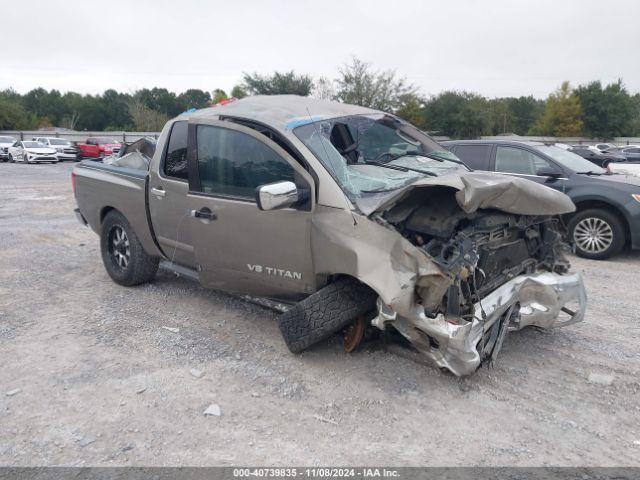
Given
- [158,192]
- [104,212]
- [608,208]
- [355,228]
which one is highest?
[158,192]

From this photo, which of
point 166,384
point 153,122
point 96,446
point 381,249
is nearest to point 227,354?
point 166,384

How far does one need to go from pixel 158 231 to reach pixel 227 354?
155 cm

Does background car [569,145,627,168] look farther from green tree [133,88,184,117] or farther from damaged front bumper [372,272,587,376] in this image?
green tree [133,88,184,117]

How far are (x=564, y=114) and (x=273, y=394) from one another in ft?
177

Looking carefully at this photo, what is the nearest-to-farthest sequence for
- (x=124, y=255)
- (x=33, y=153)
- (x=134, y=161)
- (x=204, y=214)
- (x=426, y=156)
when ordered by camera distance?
(x=204, y=214) < (x=426, y=156) < (x=124, y=255) < (x=134, y=161) < (x=33, y=153)

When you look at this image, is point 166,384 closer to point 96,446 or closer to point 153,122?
point 96,446

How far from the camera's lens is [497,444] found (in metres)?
3.04

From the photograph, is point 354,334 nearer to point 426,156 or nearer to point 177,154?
point 426,156

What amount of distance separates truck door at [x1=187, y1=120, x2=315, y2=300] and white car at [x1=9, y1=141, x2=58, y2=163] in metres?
27.0

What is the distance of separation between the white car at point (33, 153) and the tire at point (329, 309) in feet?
92.9

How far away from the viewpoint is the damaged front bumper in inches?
133

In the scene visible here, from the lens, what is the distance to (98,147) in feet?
99.7

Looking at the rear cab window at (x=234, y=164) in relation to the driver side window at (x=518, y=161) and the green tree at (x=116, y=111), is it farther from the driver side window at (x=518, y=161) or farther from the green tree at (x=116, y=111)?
the green tree at (x=116, y=111)

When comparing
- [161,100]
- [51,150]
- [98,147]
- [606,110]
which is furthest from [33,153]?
[606,110]
